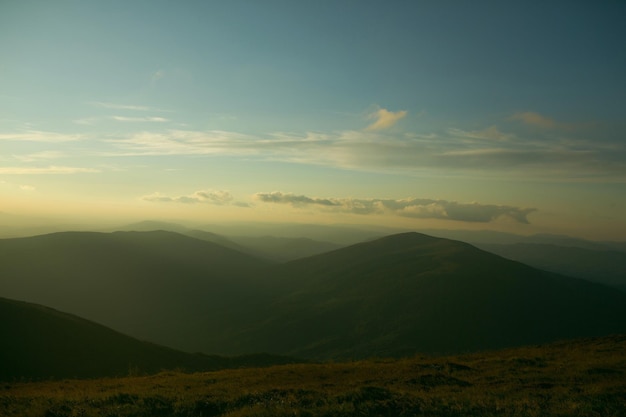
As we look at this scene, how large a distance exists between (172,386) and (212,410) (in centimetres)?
679

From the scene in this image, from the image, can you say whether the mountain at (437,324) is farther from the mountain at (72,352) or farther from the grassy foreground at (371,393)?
the grassy foreground at (371,393)

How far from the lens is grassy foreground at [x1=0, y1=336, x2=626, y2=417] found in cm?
1394

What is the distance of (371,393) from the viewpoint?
16.1 metres

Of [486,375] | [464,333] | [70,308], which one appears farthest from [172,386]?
[70,308]

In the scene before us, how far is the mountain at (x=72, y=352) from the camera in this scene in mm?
43438

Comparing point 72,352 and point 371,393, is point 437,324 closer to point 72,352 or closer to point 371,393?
point 72,352

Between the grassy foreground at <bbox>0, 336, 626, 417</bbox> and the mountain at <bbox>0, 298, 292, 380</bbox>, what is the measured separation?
70.9 feet

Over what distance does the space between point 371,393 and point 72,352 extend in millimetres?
48415

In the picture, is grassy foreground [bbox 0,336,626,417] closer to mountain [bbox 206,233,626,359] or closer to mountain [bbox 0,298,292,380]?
mountain [bbox 0,298,292,380]

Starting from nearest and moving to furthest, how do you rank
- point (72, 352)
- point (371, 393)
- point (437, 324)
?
point (371, 393) < point (72, 352) < point (437, 324)

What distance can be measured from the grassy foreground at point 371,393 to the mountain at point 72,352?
21596 mm

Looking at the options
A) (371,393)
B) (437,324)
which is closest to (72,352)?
(371,393)

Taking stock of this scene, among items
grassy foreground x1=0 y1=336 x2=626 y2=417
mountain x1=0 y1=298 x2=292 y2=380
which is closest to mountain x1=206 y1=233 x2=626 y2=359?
mountain x1=0 y1=298 x2=292 y2=380

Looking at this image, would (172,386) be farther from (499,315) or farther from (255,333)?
(499,315)
